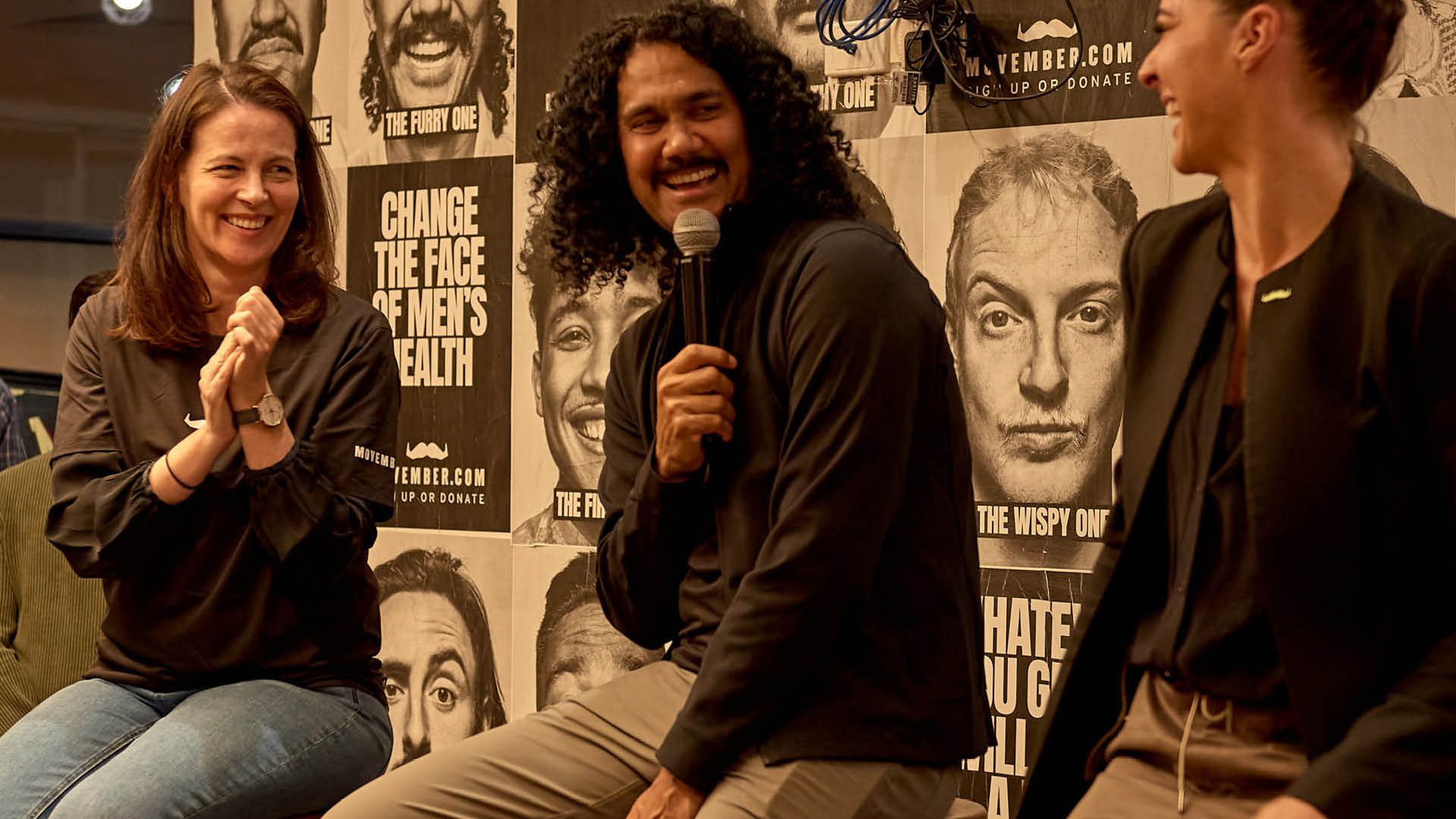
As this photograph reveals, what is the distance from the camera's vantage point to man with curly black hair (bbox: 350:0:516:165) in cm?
438

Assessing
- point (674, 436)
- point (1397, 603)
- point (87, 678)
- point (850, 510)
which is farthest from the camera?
point (87, 678)

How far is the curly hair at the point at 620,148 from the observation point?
91.4 inches

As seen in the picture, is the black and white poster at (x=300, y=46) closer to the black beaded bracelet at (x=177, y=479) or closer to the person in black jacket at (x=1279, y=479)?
the black beaded bracelet at (x=177, y=479)

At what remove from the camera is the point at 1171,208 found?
1785 mm

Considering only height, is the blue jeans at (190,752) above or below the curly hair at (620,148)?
below

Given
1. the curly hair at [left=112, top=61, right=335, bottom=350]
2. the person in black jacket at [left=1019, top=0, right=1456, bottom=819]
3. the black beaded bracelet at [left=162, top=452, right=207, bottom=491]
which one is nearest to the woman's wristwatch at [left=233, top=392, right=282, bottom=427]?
the black beaded bracelet at [left=162, top=452, right=207, bottom=491]

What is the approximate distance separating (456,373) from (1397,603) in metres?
3.38

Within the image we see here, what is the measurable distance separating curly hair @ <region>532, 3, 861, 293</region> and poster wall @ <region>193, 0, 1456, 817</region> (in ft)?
3.02

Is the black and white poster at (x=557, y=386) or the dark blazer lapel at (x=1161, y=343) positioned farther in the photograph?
the black and white poster at (x=557, y=386)

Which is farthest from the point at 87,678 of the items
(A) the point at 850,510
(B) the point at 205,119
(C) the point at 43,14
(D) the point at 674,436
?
(C) the point at 43,14

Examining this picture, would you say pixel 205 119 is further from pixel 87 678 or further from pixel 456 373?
pixel 456 373

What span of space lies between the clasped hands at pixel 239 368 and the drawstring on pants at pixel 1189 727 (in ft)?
5.17

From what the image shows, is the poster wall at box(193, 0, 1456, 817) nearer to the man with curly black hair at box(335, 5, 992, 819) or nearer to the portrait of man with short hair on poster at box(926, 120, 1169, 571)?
the portrait of man with short hair on poster at box(926, 120, 1169, 571)

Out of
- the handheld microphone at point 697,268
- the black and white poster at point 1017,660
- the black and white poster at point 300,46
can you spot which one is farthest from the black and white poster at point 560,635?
the handheld microphone at point 697,268
